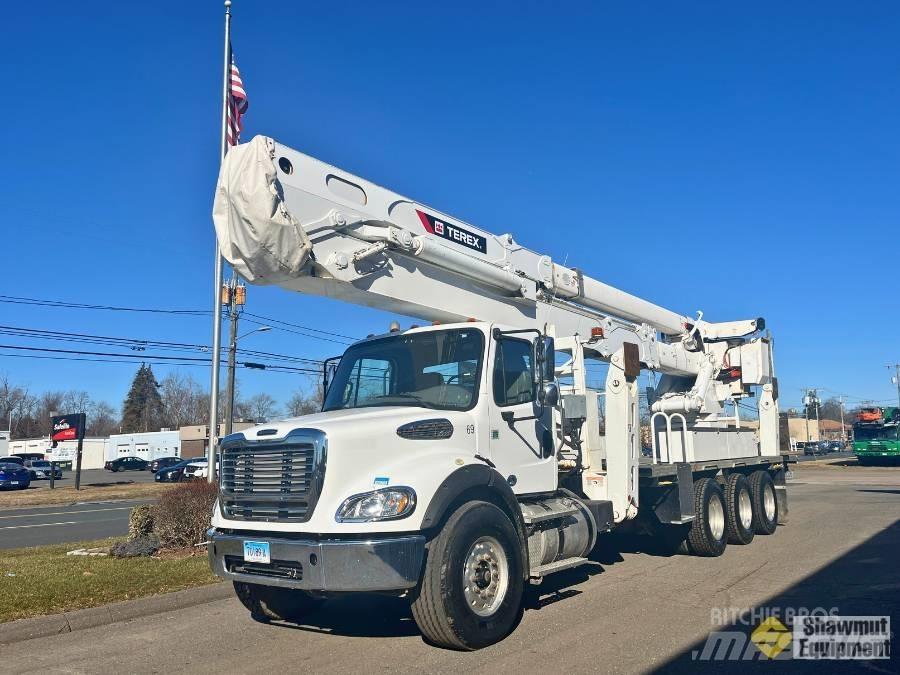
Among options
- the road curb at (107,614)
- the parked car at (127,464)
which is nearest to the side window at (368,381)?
the road curb at (107,614)

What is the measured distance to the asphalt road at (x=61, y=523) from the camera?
15.3 metres

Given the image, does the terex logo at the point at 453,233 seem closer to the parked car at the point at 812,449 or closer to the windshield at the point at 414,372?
the windshield at the point at 414,372

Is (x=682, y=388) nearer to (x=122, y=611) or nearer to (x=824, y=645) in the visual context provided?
(x=824, y=645)

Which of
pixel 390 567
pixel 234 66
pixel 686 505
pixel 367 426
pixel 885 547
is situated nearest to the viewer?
pixel 390 567

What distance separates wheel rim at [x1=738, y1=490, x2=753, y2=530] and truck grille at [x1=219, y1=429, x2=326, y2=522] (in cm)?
827

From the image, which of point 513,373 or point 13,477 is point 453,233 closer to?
point 513,373

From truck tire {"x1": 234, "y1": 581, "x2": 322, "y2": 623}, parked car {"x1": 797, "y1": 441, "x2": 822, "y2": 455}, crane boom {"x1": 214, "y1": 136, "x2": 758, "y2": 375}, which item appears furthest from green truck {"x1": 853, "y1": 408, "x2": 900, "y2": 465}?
truck tire {"x1": 234, "y1": 581, "x2": 322, "y2": 623}

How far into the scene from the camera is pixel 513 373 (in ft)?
24.3

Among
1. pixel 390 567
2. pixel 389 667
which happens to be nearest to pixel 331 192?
pixel 390 567

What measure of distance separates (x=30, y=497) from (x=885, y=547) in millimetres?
30854

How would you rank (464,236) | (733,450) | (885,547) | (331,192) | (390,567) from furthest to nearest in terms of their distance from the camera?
(733,450) → (885,547) → (464,236) → (331,192) → (390,567)

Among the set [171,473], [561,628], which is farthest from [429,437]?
[171,473]

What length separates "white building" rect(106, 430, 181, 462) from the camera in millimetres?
71000

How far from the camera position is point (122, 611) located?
7477mm
